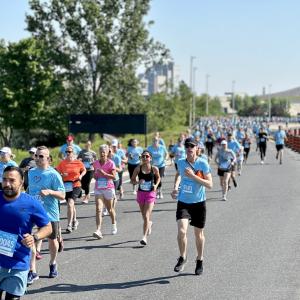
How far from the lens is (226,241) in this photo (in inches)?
436

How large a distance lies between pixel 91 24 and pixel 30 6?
4.98 meters

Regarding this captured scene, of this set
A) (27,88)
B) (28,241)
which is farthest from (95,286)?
(27,88)

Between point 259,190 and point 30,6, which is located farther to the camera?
point 30,6

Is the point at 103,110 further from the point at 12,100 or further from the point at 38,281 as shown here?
the point at 38,281

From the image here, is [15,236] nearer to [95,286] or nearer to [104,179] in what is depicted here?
[95,286]

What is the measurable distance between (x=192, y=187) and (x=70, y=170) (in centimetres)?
373

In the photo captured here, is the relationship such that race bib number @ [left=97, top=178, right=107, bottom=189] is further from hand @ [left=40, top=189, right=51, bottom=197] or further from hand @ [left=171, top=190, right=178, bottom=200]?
hand @ [left=40, top=189, right=51, bottom=197]

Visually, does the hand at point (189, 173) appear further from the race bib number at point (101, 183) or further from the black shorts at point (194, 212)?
the race bib number at point (101, 183)

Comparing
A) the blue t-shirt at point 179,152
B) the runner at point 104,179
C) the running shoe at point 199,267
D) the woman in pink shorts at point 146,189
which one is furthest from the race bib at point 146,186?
the blue t-shirt at point 179,152

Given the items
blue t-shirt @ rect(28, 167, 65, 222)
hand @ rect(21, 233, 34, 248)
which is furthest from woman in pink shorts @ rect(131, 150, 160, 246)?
hand @ rect(21, 233, 34, 248)

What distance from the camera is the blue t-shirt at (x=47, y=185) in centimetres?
845

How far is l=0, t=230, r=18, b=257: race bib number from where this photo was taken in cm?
527

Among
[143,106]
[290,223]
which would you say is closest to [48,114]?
[143,106]

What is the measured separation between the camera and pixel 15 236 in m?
5.30
